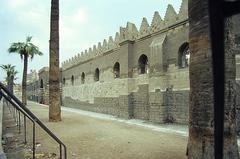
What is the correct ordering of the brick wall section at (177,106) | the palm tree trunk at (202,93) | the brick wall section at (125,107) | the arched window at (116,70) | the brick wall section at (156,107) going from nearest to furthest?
the palm tree trunk at (202,93) < the brick wall section at (177,106) < the brick wall section at (156,107) < the brick wall section at (125,107) < the arched window at (116,70)

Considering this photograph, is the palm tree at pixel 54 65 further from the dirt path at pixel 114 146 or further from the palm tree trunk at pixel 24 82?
the palm tree trunk at pixel 24 82

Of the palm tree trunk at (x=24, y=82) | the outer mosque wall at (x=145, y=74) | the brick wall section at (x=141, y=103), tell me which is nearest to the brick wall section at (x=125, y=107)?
the outer mosque wall at (x=145, y=74)

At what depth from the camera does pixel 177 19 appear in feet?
53.6

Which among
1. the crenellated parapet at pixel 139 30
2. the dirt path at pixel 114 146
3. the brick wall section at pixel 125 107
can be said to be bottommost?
the dirt path at pixel 114 146

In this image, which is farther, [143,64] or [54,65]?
[143,64]

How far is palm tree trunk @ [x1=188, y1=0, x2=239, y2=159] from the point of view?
14.1ft

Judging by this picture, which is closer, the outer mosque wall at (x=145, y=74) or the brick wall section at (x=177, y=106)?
the brick wall section at (x=177, y=106)

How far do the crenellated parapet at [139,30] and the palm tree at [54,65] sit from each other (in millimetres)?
6126

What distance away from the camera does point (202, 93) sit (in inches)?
176

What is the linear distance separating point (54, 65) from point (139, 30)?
273 inches

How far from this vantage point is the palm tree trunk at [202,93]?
4.30 metres

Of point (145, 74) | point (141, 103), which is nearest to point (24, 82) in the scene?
point (141, 103)

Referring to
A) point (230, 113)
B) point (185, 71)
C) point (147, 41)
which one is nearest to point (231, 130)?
point (230, 113)

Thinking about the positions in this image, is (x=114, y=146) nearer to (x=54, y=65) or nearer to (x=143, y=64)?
(x=54, y=65)
